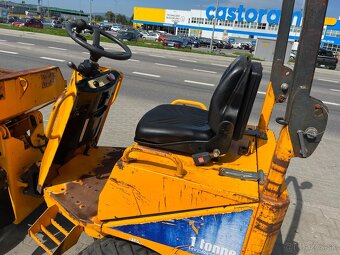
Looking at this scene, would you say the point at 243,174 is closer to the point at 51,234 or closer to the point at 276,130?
the point at 51,234

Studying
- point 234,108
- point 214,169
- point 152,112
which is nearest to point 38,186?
point 152,112

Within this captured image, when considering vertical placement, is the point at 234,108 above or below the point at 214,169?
above

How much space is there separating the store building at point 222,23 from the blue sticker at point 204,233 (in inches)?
2019

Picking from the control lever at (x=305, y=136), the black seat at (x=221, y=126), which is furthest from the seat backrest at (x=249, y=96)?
the control lever at (x=305, y=136)

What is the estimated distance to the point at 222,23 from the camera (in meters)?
66.8

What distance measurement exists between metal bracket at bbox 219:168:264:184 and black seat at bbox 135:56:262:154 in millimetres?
174

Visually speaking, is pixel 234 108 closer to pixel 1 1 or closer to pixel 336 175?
pixel 336 175

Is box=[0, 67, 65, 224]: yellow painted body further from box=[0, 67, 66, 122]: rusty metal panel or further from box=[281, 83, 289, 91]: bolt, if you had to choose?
box=[281, 83, 289, 91]: bolt

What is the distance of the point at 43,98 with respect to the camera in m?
2.72

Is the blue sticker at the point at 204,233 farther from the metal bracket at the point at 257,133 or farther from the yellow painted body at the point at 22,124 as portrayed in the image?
the yellow painted body at the point at 22,124

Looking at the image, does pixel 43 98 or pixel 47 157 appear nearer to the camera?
pixel 47 157

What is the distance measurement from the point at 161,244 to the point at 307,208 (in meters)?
2.22

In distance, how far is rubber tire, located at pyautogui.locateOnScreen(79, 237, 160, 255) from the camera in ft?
6.35

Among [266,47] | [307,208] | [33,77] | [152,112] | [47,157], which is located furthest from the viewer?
[266,47]
